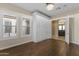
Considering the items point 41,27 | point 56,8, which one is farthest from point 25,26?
point 56,8

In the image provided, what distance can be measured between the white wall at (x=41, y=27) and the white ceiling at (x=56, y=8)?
0.50 feet

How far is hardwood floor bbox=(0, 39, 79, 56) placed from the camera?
204 centimetres

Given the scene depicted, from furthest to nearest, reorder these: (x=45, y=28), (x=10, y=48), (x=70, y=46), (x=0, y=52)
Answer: (x=70, y=46)
(x=45, y=28)
(x=10, y=48)
(x=0, y=52)

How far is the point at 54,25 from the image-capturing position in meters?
2.18

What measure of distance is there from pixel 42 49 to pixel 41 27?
22.6 inches

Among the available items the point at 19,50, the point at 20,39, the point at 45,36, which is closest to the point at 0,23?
the point at 20,39

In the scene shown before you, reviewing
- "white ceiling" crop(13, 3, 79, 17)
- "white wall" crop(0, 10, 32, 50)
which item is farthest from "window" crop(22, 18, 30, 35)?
"white ceiling" crop(13, 3, 79, 17)

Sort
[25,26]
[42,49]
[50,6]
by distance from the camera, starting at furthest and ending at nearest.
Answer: [25,26], [42,49], [50,6]

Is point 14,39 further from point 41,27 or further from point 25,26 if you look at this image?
point 41,27

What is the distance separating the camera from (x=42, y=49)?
2.21 meters

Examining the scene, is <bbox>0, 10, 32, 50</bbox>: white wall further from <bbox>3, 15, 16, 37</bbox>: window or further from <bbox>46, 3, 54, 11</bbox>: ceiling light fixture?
<bbox>46, 3, 54, 11</bbox>: ceiling light fixture

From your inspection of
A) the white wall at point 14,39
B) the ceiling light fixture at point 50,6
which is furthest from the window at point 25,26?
the ceiling light fixture at point 50,6

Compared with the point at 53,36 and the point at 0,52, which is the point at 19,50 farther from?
the point at 53,36

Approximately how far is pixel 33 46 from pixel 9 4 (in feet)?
3.83
